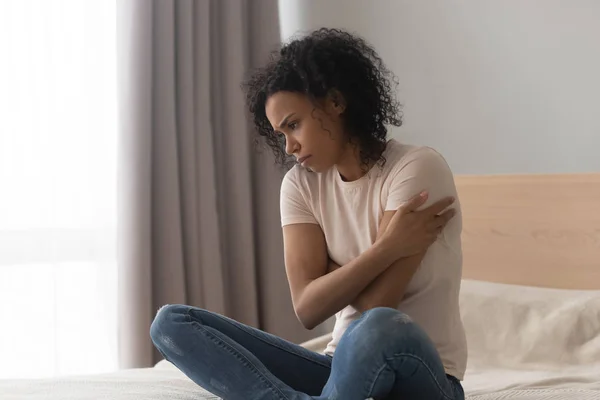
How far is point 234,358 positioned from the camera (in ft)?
4.72

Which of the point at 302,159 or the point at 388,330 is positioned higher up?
the point at 302,159

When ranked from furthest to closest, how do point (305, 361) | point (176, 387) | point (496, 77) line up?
point (496, 77) < point (176, 387) < point (305, 361)

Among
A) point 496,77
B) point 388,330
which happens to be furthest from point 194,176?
point 388,330

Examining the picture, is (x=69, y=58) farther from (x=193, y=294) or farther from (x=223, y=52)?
(x=193, y=294)

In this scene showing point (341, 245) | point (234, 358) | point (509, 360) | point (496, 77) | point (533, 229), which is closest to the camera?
point (234, 358)

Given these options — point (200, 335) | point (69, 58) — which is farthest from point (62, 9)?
point (200, 335)

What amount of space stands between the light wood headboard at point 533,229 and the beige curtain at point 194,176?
0.83 m

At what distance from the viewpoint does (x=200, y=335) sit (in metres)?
1.46

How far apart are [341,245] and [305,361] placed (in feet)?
0.82

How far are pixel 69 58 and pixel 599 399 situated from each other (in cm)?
194

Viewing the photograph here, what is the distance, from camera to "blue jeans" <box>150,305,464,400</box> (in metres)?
1.30

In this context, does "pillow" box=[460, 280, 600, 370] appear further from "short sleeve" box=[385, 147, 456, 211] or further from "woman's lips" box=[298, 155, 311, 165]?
"woman's lips" box=[298, 155, 311, 165]

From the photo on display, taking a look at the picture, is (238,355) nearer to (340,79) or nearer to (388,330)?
(388,330)

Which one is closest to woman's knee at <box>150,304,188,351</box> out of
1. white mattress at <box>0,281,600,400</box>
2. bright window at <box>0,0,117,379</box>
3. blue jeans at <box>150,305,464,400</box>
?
blue jeans at <box>150,305,464,400</box>
